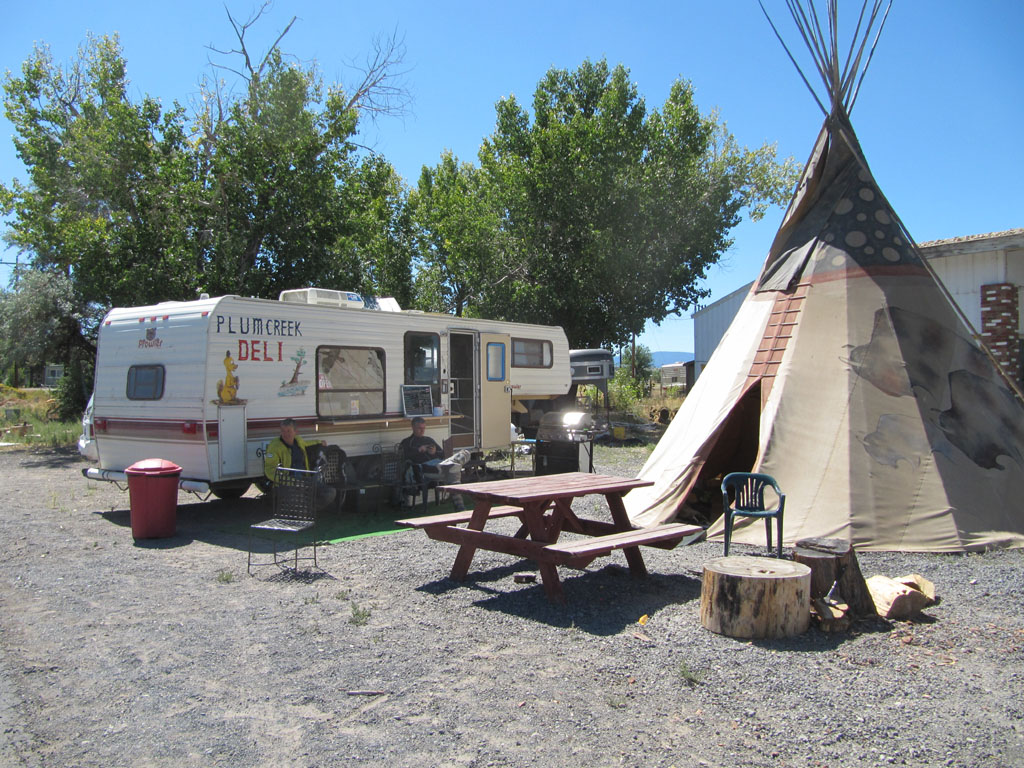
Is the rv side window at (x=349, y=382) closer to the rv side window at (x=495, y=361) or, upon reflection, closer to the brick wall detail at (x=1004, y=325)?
the rv side window at (x=495, y=361)

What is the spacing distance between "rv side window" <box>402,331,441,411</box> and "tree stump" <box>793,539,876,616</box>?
7.57 meters

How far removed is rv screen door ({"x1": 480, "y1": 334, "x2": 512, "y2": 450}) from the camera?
13.6m

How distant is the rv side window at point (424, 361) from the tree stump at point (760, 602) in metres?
7.51

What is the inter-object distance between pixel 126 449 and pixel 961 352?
33.5 ft

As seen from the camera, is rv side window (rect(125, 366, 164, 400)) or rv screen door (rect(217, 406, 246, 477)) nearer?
rv screen door (rect(217, 406, 246, 477))

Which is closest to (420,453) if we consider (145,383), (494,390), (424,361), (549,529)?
(424,361)

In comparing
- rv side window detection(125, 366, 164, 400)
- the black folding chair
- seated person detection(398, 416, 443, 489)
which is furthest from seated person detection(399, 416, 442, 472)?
rv side window detection(125, 366, 164, 400)

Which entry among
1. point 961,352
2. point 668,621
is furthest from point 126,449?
point 961,352

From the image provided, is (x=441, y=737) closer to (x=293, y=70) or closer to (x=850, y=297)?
(x=850, y=297)

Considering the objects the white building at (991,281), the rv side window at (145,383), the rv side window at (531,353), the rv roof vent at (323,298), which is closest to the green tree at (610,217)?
the rv side window at (531,353)

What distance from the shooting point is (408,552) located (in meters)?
8.35

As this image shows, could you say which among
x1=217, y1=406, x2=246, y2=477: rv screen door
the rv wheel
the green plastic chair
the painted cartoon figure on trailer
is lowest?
the rv wheel

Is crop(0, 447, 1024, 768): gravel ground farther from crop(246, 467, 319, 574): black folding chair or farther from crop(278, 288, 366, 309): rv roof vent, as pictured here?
crop(278, 288, 366, 309): rv roof vent

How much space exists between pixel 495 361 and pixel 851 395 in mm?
6744
